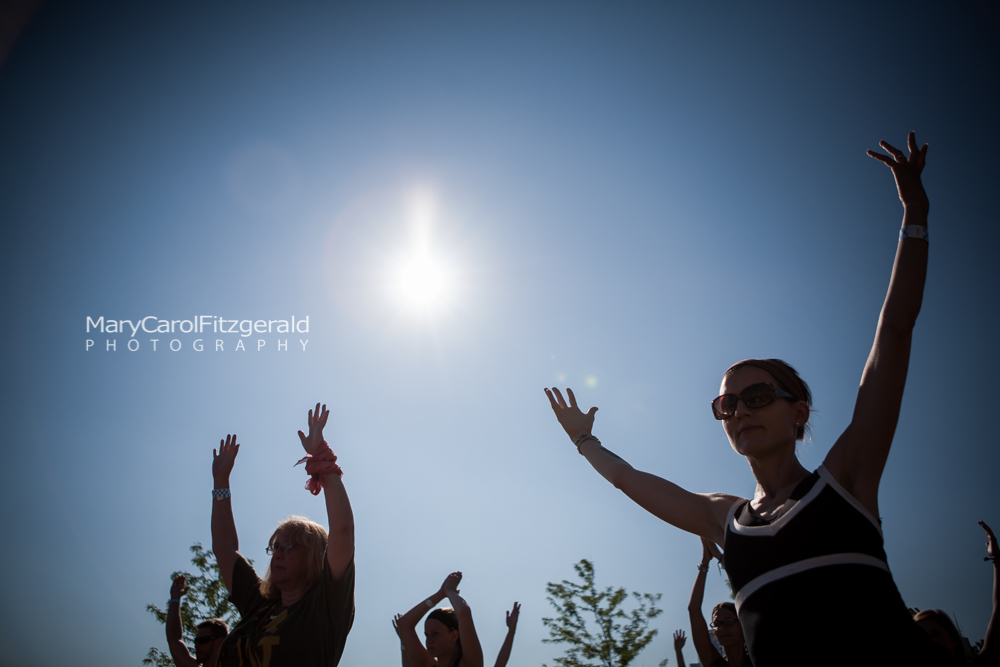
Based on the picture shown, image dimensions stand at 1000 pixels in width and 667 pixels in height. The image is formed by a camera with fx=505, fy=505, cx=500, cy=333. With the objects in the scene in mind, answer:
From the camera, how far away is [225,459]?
4691mm

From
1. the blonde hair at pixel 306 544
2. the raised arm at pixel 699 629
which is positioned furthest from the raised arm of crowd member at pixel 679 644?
the blonde hair at pixel 306 544

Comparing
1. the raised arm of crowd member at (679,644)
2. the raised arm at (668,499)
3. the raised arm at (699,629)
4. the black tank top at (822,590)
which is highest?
the raised arm at (668,499)

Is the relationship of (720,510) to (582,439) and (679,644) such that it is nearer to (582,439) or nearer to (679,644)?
(582,439)

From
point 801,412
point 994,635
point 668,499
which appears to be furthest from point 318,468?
point 994,635

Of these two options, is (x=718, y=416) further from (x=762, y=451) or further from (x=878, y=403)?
(x=878, y=403)

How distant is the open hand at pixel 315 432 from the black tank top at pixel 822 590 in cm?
274

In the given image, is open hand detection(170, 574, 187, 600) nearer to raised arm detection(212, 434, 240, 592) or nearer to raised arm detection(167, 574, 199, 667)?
raised arm detection(167, 574, 199, 667)

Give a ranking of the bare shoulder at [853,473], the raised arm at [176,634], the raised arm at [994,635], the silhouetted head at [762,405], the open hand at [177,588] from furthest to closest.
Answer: the open hand at [177,588], the raised arm at [176,634], the raised arm at [994,635], the silhouetted head at [762,405], the bare shoulder at [853,473]

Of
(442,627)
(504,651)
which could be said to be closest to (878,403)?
(442,627)

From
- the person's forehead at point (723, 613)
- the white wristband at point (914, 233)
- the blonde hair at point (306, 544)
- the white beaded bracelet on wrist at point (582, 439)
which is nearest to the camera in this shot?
the white wristband at point (914, 233)

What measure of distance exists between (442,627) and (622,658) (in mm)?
14904

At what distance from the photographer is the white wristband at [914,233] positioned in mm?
1901

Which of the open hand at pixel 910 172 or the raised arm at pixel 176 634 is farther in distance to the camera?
the raised arm at pixel 176 634

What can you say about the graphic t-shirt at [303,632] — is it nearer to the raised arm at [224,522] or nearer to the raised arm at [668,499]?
the raised arm at [224,522]
